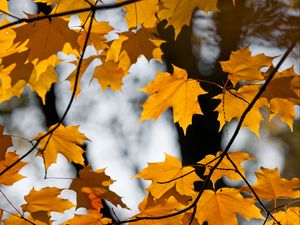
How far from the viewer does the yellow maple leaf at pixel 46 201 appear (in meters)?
1.76

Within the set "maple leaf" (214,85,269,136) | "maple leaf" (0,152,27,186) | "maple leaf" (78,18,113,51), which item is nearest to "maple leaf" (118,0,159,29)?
"maple leaf" (78,18,113,51)

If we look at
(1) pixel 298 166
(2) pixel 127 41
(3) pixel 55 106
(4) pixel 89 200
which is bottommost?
(1) pixel 298 166

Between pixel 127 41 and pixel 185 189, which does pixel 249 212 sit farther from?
pixel 127 41

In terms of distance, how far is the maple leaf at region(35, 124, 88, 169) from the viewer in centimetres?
187

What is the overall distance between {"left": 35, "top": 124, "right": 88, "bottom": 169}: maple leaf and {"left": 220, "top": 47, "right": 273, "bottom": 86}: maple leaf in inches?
21.3

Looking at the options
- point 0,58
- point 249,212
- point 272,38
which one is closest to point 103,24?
point 0,58

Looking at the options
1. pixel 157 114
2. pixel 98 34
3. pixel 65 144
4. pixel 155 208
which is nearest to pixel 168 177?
pixel 155 208

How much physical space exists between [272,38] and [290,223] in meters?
1.15

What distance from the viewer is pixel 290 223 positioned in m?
1.79

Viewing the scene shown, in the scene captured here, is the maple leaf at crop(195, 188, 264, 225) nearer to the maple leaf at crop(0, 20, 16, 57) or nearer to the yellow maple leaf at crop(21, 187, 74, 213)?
the yellow maple leaf at crop(21, 187, 74, 213)

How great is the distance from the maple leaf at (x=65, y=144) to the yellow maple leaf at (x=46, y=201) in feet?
0.38

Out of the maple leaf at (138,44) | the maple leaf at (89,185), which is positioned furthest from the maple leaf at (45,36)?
the maple leaf at (89,185)

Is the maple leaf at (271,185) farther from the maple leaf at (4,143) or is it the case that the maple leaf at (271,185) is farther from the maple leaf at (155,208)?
the maple leaf at (4,143)

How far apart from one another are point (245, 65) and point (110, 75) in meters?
0.63
